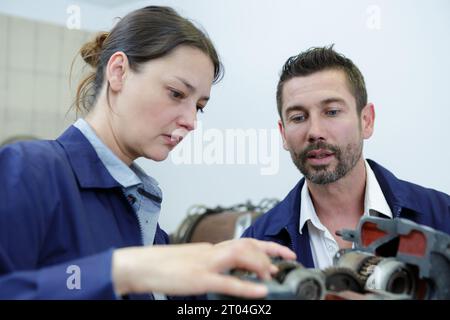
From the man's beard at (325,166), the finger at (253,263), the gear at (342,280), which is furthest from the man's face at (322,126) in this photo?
the finger at (253,263)

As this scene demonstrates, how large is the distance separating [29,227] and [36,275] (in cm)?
16

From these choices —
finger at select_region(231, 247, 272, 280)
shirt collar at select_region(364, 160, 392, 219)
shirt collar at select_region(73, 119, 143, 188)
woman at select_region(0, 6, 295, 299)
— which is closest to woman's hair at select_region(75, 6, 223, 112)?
woman at select_region(0, 6, 295, 299)

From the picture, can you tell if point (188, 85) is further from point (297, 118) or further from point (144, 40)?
point (297, 118)

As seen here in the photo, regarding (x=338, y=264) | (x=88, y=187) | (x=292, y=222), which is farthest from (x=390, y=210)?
(x=88, y=187)

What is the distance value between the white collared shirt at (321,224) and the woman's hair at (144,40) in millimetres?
481

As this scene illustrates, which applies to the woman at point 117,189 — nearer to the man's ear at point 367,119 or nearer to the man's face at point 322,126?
the man's face at point 322,126

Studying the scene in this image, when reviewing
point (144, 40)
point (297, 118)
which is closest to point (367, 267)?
point (144, 40)

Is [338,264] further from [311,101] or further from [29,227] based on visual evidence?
[311,101]

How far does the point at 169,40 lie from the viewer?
0.88m

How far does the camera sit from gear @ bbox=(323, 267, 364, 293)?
63 centimetres

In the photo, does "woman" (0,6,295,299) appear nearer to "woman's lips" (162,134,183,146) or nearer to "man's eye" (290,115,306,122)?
"woman's lips" (162,134,183,146)

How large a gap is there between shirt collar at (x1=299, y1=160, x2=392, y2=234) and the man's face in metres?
0.07

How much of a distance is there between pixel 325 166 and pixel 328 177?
30 mm

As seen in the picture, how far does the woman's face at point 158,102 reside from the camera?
0.86m
